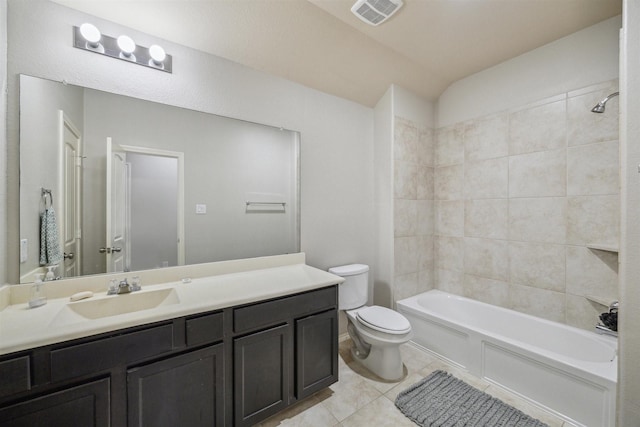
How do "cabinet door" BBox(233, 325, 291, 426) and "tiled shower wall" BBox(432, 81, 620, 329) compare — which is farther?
"tiled shower wall" BBox(432, 81, 620, 329)

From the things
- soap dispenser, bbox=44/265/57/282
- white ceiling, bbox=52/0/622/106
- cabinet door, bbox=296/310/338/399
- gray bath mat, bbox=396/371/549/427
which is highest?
white ceiling, bbox=52/0/622/106

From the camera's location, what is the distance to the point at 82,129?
4.64 feet

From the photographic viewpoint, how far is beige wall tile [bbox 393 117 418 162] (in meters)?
2.53

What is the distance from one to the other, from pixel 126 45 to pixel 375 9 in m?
1.56

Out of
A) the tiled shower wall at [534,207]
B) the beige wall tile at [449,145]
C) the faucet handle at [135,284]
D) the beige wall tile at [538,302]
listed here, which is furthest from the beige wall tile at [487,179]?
the faucet handle at [135,284]

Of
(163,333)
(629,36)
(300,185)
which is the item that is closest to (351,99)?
(300,185)

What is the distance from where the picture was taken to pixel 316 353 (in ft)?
5.41

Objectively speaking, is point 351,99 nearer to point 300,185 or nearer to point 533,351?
point 300,185

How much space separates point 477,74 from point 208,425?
347 centimetres

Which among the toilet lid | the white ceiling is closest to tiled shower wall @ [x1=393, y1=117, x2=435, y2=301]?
the toilet lid

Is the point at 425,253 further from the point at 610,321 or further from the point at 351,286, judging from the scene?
the point at 610,321

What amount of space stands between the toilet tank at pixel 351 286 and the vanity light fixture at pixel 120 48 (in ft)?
6.43

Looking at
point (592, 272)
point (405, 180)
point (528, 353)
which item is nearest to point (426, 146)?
point (405, 180)

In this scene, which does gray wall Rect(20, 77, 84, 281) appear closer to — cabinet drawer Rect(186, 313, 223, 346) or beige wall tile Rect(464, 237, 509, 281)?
cabinet drawer Rect(186, 313, 223, 346)
